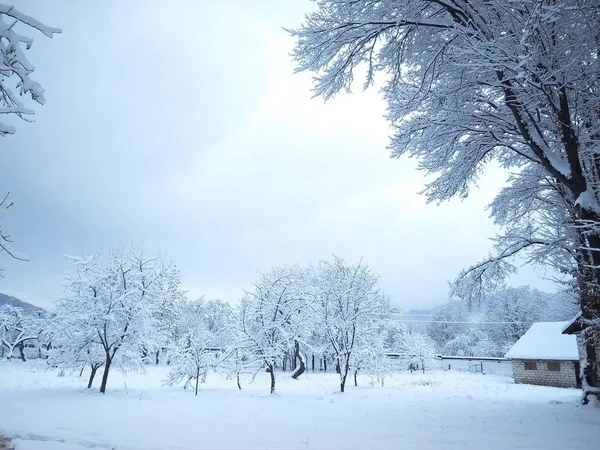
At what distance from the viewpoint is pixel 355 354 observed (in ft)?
72.7

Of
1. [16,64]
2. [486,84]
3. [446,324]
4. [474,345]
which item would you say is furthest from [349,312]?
[446,324]

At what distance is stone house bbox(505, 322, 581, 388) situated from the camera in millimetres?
23828

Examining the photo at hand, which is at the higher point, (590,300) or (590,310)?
(590,300)

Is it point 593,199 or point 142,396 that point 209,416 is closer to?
point 142,396

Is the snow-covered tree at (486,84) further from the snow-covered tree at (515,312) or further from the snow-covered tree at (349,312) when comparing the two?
the snow-covered tree at (515,312)

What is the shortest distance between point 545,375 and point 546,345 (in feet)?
7.31

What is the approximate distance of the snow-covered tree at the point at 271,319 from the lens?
19.7 metres

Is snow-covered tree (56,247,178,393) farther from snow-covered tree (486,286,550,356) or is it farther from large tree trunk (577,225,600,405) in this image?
snow-covered tree (486,286,550,356)

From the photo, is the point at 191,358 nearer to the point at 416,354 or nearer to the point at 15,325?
the point at 416,354

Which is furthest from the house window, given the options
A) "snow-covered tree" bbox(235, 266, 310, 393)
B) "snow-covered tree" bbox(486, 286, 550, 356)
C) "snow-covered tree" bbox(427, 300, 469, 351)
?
"snow-covered tree" bbox(427, 300, 469, 351)

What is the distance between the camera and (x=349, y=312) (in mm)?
22484

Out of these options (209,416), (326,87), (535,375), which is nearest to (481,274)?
(326,87)

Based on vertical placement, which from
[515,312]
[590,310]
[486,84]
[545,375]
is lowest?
[545,375]

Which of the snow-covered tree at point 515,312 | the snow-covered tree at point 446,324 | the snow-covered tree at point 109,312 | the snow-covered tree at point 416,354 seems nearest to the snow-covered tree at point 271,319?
the snow-covered tree at point 109,312
